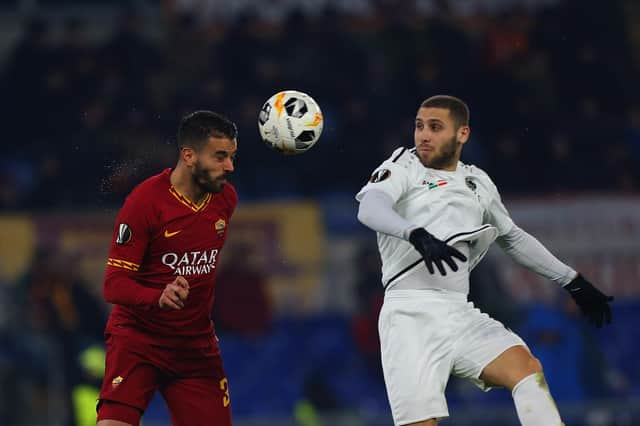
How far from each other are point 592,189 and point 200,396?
304 inches

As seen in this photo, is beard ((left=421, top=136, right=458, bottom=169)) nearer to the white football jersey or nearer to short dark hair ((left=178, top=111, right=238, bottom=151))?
the white football jersey

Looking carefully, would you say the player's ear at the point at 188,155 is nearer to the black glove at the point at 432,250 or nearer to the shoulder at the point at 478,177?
the black glove at the point at 432,250

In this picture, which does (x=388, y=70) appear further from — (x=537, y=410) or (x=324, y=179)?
(x=537, y=410)

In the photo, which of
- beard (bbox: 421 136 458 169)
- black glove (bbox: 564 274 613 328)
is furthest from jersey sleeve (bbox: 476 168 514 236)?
black glove (bbox: 564 274 613 328)

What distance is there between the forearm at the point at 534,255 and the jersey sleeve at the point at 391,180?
2.58 ft

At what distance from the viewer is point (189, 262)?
21.6 ft

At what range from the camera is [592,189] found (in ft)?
44.0

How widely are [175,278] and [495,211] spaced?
177 centimetres

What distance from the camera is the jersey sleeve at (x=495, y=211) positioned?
6.83 metres

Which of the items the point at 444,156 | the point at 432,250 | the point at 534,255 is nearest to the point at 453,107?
the point at 444,156

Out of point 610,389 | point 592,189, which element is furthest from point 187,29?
point 610,389

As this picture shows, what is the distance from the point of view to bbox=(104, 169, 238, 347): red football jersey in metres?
6.38

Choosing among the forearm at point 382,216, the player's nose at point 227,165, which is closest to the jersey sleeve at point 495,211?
the forearm at point 382,216

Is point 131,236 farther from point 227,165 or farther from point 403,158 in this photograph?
point 403,158
